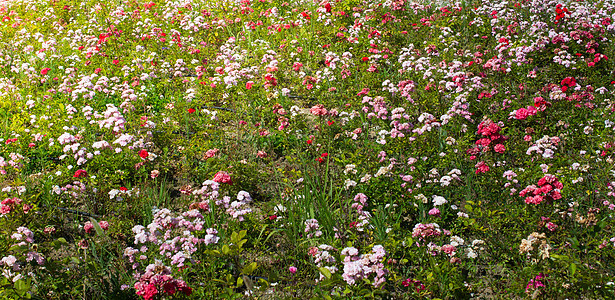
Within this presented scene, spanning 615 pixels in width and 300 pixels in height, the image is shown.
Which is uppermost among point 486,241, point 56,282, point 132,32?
point 132,32

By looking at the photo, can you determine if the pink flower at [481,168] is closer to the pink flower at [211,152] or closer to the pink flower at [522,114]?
the pink flower at [522,114]

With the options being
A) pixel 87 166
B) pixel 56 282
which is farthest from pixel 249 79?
pixel 56 282

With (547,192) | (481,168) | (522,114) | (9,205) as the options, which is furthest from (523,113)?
(9,205)

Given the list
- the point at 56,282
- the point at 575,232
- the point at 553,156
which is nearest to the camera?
the point at 56,282

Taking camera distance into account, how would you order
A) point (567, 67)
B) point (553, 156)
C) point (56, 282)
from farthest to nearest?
1. point (567, 67)
2. point (553, 156)
3. point (56, 282)

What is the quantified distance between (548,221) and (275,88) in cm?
400

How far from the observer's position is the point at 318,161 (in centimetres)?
490

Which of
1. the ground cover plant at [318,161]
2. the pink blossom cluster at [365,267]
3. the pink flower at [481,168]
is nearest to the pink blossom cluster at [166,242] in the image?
the ground cover plant at [318,161]

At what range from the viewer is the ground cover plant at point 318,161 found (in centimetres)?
334

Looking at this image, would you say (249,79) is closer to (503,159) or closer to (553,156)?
(503,159)

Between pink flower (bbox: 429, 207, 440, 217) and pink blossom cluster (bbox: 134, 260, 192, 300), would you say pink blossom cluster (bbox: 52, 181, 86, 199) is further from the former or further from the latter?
pink flower (bbox: 429, 207, 440, 217)

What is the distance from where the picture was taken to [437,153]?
4.76m

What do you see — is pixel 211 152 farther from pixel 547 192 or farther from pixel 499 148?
pixel 547 192

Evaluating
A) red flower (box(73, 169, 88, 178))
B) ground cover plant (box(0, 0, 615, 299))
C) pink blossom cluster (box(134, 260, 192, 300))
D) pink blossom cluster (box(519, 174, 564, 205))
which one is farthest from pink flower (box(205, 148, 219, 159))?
pink blossom cluster (box(519, 174, 564, 205))
